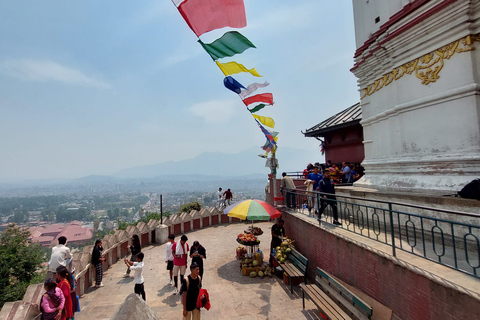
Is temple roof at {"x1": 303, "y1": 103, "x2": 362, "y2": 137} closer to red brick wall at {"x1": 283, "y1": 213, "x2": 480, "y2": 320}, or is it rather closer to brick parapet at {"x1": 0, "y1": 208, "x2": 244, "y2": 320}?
brick parapet at {"x1": 0, "y1": 208, "x2": 244, "y2": 320}

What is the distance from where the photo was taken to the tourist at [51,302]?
4730mm

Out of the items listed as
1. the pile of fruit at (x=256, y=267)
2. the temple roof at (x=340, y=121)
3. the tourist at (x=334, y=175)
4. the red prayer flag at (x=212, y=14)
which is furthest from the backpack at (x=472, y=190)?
the temple roof at (x=340, y=121)

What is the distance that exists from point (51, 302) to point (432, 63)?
10098 mm

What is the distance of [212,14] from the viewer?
5.75 metres

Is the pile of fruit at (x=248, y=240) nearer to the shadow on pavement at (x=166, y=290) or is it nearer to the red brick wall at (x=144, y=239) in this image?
the shadow on pavement at (x=166, y=290)

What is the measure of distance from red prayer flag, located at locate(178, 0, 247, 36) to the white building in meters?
4.73

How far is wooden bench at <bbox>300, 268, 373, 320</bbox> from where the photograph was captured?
194 inches

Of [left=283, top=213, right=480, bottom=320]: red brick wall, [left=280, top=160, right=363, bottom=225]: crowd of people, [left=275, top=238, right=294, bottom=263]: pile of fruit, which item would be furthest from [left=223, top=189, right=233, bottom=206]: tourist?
[left=283, top=213, right=480, bottom=320]: red brick wall

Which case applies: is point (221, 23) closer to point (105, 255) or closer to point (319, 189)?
point (319, 189)

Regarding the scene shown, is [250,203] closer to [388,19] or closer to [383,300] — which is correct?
[383,300]

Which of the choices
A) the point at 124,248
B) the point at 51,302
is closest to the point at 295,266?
the point at 51,302

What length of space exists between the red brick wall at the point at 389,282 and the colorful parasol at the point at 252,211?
5.85ft

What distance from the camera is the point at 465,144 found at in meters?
5.79

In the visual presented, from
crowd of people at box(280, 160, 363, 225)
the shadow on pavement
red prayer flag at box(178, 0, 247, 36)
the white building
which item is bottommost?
the shadow on pavement
